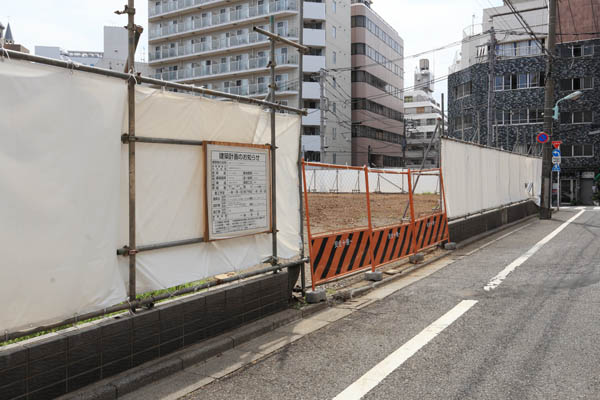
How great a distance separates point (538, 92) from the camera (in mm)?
44250

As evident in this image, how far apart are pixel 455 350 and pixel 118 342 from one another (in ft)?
10.8

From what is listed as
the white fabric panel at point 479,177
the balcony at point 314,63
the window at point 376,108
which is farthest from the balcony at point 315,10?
the white fabric panel at point 479,177

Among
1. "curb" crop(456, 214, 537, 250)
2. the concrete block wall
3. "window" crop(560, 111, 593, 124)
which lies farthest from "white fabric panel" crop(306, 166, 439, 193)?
"window" crop(560, 111, 593, 124)

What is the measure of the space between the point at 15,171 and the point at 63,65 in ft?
3.10

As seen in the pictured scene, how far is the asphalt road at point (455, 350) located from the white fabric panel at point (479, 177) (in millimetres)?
4582

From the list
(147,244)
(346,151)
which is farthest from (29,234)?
(346,151)

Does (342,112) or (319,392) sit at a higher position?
(342,112)

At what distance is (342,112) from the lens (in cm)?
5431

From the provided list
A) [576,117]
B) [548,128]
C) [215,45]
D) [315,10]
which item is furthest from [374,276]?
[215,45]

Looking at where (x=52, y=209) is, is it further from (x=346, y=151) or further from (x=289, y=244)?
(x=346, y=151)

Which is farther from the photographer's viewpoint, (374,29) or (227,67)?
(374,29)

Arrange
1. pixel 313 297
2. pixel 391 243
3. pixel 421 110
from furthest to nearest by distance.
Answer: pixel 421 110 → pixel 391 243 → pixel 313 297

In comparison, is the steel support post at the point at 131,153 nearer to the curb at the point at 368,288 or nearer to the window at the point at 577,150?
the curb at the point at 368,288

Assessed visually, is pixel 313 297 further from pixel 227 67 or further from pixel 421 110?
pixel 421 110
